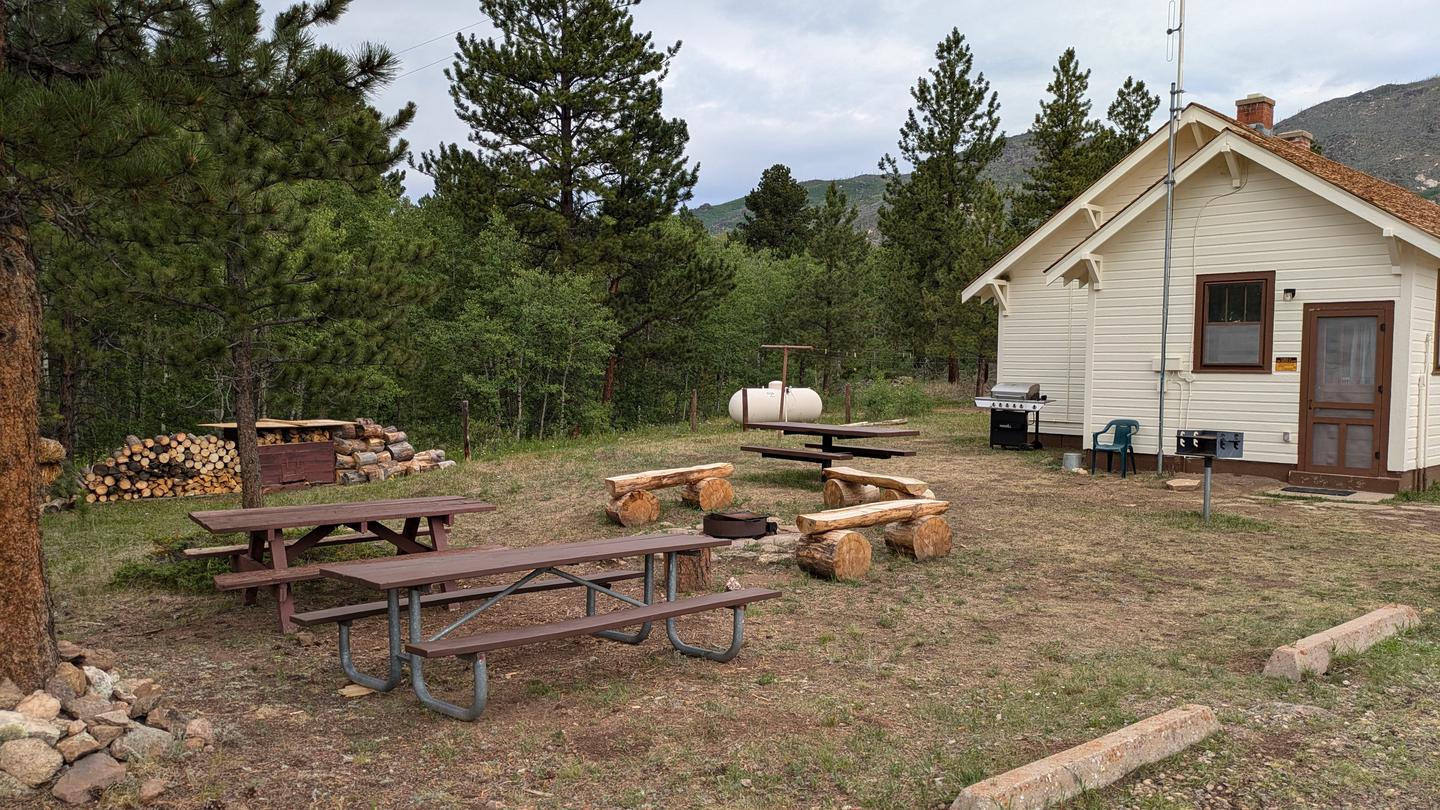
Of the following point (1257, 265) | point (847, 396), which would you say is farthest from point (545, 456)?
point (1257, 265)

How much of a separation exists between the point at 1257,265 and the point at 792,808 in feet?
39.6

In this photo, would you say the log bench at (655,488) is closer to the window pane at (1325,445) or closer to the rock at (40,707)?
the rock at (40,707)

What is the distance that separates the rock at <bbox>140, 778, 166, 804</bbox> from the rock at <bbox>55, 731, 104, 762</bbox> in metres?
0.34

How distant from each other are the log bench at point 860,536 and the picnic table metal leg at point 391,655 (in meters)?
3.61

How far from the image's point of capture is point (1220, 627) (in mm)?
6371

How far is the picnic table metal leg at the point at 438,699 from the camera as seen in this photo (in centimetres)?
447

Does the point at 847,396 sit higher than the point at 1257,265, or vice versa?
the point at 1257,265

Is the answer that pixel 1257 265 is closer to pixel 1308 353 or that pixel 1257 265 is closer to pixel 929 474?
pixel 1308 353

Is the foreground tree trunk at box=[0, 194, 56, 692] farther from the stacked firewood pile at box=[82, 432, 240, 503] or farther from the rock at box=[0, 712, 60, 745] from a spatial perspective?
the stacked firewood pile at box=[82, 432, 240, 503]

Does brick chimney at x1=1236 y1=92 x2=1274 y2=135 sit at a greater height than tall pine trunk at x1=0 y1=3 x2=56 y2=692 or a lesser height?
greater

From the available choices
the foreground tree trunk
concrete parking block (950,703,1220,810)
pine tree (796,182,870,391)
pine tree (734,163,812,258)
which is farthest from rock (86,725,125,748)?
pine tree (734,163,812,258)

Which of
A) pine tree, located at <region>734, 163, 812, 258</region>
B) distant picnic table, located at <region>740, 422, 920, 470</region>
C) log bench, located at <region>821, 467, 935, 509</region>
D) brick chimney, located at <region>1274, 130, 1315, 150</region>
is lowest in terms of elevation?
log bench, located at <region>821, 467, 935, 509</region>

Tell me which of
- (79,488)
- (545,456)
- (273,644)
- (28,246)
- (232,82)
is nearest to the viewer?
(28,246)

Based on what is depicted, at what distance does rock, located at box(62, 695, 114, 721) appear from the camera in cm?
408
